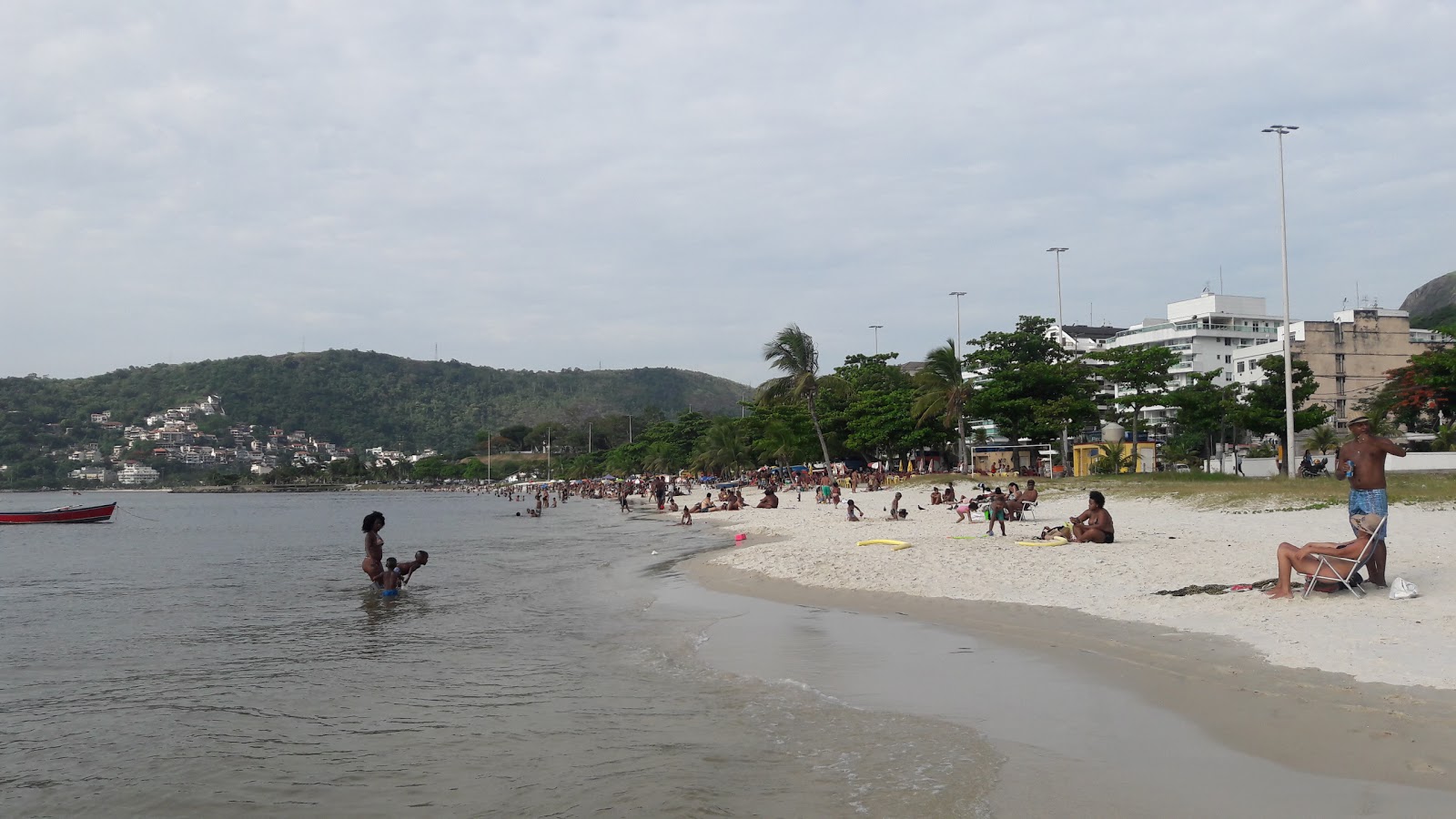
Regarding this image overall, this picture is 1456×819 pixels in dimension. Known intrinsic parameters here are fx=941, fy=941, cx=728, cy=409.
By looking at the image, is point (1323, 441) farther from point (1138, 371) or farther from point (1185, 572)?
point (1185, 572)

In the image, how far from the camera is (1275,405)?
43219 mm

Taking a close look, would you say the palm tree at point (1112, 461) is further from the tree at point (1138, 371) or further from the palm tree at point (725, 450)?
the palm tree at point (725, 450)

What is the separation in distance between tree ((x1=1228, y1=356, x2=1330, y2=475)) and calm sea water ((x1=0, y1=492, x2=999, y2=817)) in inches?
1375

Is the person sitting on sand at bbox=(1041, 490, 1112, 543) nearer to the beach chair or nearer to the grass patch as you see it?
the beach chair

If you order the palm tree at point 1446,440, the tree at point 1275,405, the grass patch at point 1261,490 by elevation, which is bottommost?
the grass patch at point 1261,490

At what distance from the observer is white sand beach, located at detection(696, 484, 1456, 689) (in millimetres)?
7215

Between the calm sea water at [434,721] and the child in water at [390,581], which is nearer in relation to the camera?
the calm sea water at [434,721]

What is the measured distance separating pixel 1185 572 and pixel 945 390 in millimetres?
34963

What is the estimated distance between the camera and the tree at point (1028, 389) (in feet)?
139

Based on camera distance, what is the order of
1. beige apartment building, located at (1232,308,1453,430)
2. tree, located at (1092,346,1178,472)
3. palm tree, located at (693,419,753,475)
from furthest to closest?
beige apartment building, located at (1232,308,1453,430) → palm tree, located at (693,419,753,475) → tree, located at (1092,346,1178,472)

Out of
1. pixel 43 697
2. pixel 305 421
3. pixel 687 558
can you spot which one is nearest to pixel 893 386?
pixel 687 558

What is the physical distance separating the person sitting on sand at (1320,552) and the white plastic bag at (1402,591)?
1.10 ft

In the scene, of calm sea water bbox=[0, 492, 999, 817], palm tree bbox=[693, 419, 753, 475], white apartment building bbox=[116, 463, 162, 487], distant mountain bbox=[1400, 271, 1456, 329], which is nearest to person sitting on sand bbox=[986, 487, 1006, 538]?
calm sea water bbox=[0, 492, 999, 817]

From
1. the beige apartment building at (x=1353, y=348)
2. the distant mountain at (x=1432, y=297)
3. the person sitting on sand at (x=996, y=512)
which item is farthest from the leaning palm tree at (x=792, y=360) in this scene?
the distant mountain at (x=1432, y=297)
